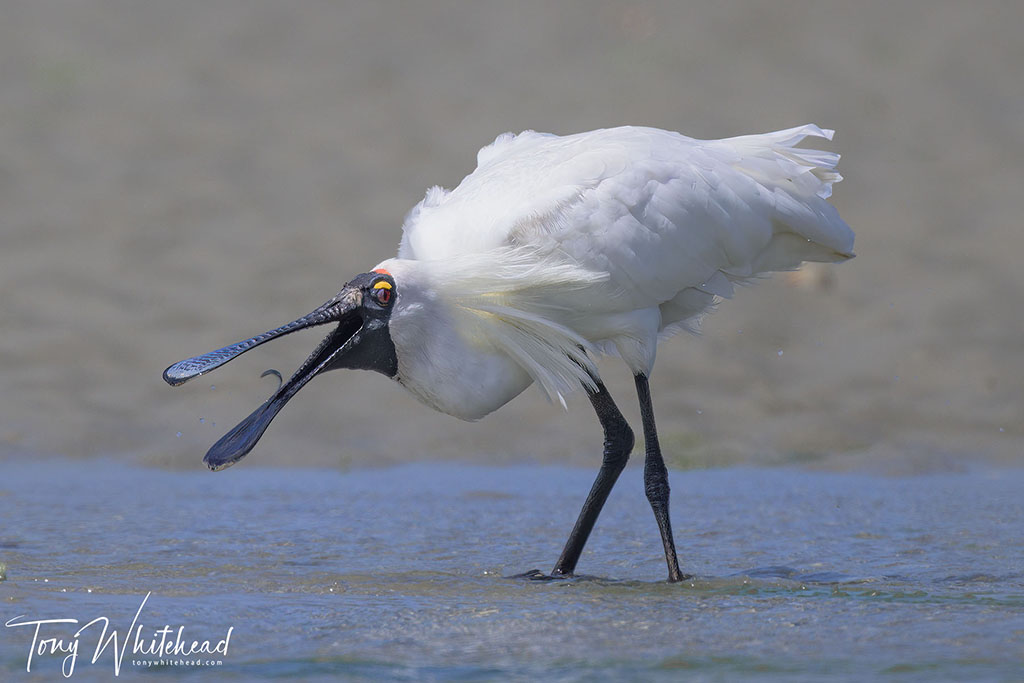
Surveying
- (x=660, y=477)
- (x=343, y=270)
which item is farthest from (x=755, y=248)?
(x=343, y=270)

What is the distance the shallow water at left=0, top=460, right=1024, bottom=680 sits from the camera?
3826 millimetres

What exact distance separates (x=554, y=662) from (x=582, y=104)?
24.0ft

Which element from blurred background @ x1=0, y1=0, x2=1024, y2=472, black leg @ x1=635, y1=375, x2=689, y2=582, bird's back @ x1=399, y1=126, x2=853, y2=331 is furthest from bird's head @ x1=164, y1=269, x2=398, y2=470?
blurred background @ x1=0, y1=0, x2=1024, y2=472

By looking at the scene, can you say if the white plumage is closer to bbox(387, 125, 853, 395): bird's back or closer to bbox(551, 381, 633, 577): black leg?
bbox(387, 125, 853, 395): bird's back

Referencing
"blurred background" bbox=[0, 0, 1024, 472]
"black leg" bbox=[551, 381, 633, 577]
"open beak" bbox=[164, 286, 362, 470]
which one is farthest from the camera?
"blurred background" bbox=[0, 0, 1024, 472]

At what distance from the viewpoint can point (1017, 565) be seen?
529 centimetres

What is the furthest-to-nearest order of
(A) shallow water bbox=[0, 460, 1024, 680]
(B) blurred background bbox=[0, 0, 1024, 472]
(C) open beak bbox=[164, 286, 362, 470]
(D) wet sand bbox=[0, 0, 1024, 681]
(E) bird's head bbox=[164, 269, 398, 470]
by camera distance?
(B) blurred background bbox=[0, 0, 1024, 472]
(E) bird's head bbox=[164, 269, 398, 470]
(C) open beak bbox=[164, 286, 362, 470]
(D) wet sand bbox=[0, 0, 1024, 681]
(A) shallow water bbox=[0, 460, 1024, 680]

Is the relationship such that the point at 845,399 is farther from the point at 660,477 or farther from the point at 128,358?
the point at 128,358

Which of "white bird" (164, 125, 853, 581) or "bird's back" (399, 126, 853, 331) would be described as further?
"bird's back" (399, 126, 853, 331)

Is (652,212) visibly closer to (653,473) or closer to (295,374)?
(653,473)

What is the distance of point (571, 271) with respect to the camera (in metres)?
5.12
